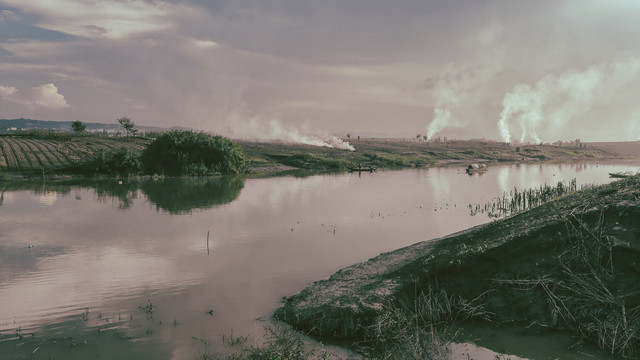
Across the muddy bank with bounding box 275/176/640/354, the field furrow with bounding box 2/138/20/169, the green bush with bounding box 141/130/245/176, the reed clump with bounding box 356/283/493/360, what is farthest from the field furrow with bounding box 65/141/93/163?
the reed clump with bounding box 356/283/493/360

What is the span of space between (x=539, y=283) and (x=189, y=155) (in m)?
75.4

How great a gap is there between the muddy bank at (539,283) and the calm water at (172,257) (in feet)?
8.52

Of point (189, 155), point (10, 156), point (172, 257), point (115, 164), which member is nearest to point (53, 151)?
point (10, 156)

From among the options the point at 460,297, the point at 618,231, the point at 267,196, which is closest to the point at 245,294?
the point at 460,297

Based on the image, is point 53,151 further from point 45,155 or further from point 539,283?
point 539,283

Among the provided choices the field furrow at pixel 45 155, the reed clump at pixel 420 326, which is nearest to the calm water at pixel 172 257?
the reed clump at pixel 420 326

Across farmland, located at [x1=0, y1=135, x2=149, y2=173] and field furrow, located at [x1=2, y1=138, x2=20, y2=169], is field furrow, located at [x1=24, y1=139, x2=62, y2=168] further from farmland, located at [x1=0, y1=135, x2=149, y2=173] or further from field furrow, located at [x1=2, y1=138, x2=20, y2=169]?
field furrow, located at [x1=2, y1=138, x2=20, y2=169]

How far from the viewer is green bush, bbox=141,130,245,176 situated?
8038 cm

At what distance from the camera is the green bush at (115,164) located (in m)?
76.1

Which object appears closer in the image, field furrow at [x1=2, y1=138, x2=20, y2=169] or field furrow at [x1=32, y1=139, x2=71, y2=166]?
field furrow at [x1=2, y1=138, x2=20, y2=169]

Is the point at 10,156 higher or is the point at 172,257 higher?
the point at 10,156

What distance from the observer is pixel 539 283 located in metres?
14.0

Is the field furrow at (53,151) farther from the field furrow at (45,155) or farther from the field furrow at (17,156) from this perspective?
the field furrow at (17,156)

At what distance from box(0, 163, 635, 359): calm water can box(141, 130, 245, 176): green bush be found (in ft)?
95.9
